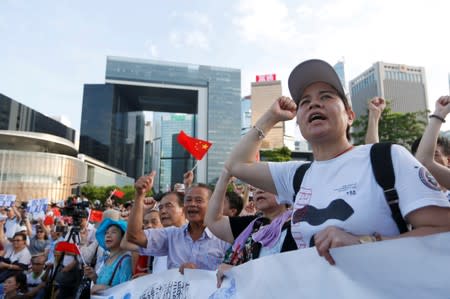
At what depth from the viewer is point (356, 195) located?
110 centimetres

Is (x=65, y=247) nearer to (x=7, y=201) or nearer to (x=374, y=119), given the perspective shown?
(x=374, y=119)

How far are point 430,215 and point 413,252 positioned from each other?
123 millimetres

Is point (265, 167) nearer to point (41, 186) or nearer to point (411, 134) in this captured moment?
point (411, 134)

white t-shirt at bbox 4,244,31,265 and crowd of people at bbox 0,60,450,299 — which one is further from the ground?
crowd of people at bbox 0,60,450,299

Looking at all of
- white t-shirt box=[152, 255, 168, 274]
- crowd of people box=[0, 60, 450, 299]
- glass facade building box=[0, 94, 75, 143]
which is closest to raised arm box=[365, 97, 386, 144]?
crowd of people box=[0, 60, 450, 299]

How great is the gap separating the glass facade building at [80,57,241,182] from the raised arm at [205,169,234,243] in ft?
230

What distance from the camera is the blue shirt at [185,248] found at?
2668 mm

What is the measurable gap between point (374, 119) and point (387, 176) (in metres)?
1.06

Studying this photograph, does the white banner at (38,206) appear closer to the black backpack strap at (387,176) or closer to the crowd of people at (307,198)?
the crowd of people at (307,198)

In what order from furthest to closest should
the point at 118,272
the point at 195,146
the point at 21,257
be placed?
1. the point at 195,146
2. the point at 21,257
3. the point at 118,272

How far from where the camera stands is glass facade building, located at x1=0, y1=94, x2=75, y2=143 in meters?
57.7

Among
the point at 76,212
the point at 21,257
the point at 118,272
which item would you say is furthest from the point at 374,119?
the point at 21,257

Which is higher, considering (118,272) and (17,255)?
(118,272)

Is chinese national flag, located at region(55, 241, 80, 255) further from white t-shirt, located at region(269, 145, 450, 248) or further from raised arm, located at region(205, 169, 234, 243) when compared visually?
white t-shirt, located at region(269, 145, 450, 248)
